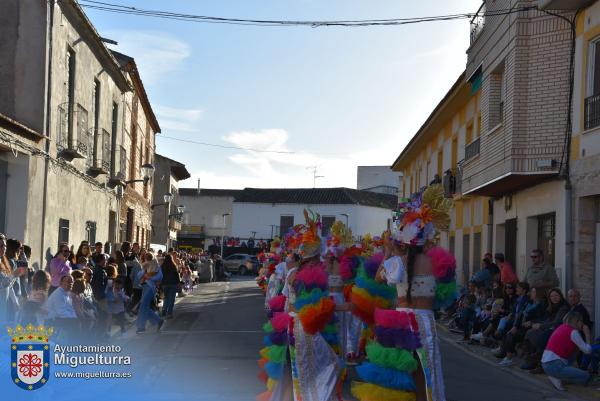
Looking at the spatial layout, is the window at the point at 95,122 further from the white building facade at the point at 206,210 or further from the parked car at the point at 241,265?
the white building facade at the point at 206,210

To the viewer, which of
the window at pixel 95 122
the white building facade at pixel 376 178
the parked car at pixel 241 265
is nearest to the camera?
the window at pixel 95 122

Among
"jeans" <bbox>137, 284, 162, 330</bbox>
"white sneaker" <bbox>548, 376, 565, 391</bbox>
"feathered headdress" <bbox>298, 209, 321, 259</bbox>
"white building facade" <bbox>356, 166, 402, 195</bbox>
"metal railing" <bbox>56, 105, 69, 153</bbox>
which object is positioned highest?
"white building facade" <bbox>356, 166, 402, 195</bbox>

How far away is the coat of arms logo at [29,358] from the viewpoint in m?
6.60

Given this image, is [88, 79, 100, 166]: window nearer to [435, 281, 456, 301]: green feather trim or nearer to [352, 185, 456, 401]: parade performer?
[352, 185, 456, 401]: parade performer

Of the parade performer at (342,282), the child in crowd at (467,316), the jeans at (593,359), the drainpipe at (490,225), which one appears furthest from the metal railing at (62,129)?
the jeans at (593,359)

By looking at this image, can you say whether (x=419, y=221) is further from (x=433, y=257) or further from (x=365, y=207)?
(x=365, y=207)

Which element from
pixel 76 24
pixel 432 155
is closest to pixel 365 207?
A: pixel 432 155

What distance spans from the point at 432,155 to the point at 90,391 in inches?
990

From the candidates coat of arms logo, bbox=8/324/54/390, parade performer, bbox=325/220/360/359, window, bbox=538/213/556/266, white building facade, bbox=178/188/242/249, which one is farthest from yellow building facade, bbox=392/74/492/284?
white building facade, bbox=178/188/242/249

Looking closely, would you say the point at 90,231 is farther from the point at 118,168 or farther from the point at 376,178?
the point at 376,178

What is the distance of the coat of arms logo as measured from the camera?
6.60m

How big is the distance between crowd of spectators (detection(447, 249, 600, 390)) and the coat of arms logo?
709cm

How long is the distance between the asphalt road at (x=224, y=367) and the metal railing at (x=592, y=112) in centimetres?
475

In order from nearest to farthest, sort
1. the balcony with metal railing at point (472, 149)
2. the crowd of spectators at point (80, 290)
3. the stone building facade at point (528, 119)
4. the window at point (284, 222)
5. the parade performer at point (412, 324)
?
the parade performer at point (412, 324) → the crowd of spectators at point (80, 290) → the stone building facade at point (528, 119) → the balcony with metal railing at point (472, 149) → the window at point (284, 222)
